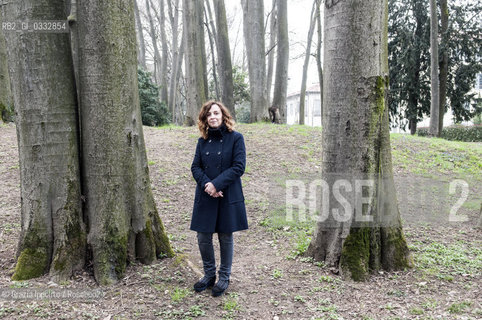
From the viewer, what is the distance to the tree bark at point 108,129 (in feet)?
12.7

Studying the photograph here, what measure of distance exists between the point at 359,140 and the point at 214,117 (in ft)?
5.61

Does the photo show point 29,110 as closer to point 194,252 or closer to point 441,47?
point 194,252

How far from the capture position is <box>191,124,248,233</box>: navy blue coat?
12.4 feet

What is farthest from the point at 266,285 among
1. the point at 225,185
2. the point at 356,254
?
the point at 225,185

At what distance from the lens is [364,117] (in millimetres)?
4297

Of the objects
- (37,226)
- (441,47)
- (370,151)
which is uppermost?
(441,47)

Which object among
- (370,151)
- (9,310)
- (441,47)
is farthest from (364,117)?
(441,47)

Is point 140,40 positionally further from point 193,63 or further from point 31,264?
point 31,264

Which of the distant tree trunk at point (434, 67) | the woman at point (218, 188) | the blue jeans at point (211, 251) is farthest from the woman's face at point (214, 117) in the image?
the distant tree trunk at point (434, 67)

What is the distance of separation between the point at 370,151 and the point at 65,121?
334 centimetres

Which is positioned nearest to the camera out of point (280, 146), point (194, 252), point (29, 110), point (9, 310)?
point (9, 310)

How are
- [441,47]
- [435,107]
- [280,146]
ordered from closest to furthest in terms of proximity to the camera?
[280,146]
[435,107]
[441,47]

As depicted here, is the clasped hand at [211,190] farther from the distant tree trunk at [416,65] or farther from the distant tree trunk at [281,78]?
the distant tree trunk at [416,65]

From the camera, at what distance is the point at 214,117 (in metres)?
3.85
